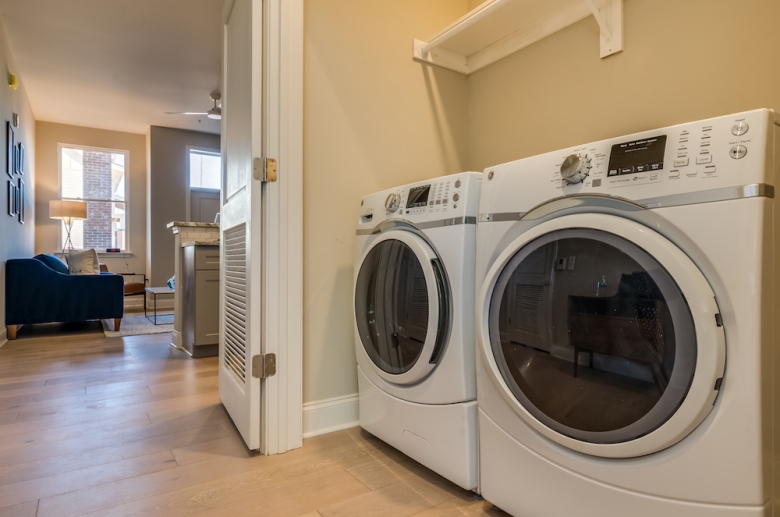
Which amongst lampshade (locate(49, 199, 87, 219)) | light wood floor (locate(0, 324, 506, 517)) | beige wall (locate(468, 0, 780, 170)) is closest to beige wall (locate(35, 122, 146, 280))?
lampshade (locate(49, 199, 87, 219))

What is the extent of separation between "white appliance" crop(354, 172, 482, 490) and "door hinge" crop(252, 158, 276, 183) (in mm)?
357

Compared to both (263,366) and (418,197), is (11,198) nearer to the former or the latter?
(263,366)

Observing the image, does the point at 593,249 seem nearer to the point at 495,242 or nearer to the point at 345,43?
the point at 495,242

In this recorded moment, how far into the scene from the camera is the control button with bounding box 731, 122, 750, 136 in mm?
753

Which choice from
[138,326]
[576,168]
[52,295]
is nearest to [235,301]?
[576,168]

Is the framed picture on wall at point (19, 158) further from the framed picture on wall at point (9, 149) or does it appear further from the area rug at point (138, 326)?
the area rug at point (138, 326)

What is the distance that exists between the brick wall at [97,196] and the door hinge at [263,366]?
6155 mm

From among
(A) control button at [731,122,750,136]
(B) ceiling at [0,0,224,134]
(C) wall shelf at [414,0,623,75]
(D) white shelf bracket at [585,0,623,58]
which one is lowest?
(A) control button at [731,122,750,136]

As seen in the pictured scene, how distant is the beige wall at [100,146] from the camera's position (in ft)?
19.7

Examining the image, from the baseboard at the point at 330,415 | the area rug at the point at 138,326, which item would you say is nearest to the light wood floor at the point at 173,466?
the baseboard at the point at 330,415

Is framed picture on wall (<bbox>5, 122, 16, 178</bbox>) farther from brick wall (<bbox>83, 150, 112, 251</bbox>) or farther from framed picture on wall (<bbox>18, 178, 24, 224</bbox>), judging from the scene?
brick wall (<bbox>83, 150, 112, 251</bbox>)

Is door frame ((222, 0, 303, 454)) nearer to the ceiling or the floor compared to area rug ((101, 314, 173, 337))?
nearer to the ceiling

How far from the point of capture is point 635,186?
0.87 m

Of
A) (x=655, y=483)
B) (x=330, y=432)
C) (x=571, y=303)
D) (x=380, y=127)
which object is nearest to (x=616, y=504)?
(x=655, y=483)
